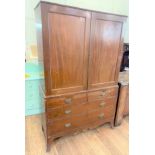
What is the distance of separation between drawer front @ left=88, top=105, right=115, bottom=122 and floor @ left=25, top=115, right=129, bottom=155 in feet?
0.88

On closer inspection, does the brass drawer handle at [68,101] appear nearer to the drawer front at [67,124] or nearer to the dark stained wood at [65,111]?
the dark stained wood at [65,111]

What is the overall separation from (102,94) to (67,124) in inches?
25.7

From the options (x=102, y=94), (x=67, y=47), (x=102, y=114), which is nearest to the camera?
(x=67, y=47)

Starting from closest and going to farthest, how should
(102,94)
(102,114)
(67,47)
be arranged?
(67,47) → (102,94) → (102,114)

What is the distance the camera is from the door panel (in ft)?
4.70

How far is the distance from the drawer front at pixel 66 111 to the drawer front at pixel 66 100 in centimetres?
5

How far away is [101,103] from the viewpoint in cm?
203

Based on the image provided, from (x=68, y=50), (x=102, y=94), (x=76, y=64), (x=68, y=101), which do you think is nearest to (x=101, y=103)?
(x=102, y=94)

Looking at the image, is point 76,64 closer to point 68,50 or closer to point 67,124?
point 68,50

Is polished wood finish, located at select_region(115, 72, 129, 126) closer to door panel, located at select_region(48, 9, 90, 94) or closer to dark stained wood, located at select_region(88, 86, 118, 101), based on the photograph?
dark stained wood, located at select_region(88, 86, 118, 101)

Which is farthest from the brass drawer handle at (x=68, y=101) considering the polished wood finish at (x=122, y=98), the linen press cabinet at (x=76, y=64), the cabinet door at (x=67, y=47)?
the polished wood finish at (x=122, y=98)

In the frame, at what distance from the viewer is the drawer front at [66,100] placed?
1.66 meters
